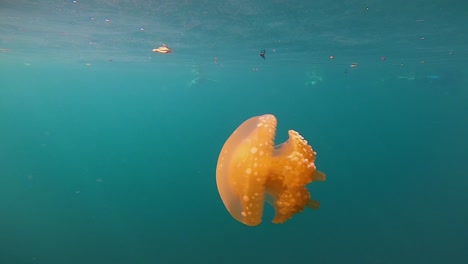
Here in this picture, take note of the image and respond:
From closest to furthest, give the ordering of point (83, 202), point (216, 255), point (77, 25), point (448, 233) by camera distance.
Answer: point (77, 25), point (216, 255), point (448, 233), point (83, 202)

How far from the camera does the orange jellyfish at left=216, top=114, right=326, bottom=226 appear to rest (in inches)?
99.3

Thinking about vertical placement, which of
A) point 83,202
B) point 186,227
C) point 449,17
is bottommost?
point 83,202

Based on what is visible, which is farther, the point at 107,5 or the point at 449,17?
the point at 449,17

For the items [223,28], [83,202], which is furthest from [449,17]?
[83,202]

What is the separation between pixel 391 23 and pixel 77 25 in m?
9.06

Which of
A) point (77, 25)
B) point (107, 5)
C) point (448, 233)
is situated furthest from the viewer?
point (448, 233)

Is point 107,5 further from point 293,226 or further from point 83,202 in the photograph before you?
point 83,202

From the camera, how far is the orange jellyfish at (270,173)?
8.28ft

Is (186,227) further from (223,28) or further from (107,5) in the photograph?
(107,5)

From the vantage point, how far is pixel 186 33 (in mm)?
10875

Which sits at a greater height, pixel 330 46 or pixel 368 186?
pixel 330 46

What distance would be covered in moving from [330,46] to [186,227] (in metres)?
9.73

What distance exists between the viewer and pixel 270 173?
8.48 feet

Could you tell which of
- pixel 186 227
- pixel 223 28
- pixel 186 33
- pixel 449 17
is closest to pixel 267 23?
pixel 223 28
